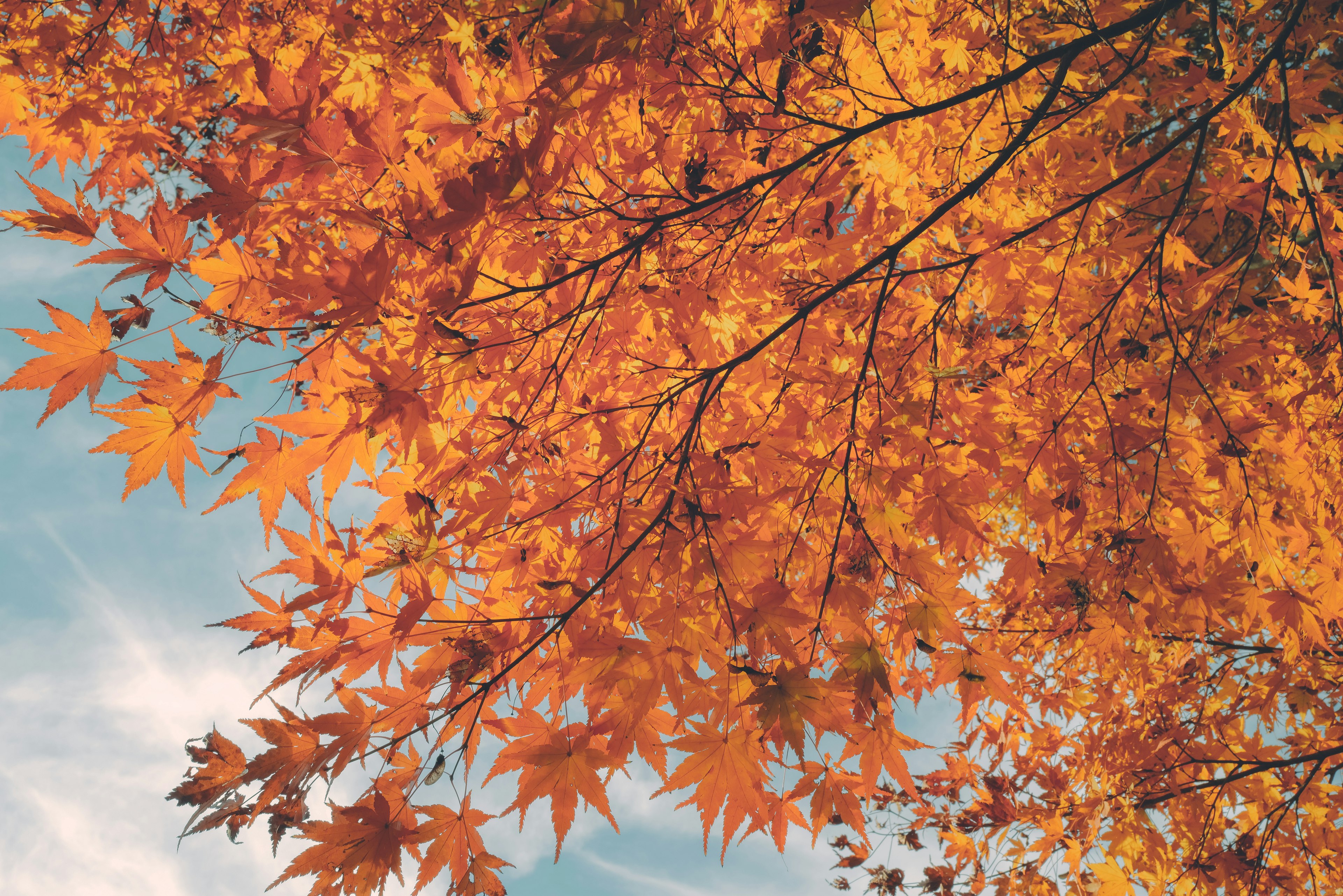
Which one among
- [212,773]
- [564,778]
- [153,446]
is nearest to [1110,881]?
[564,778]

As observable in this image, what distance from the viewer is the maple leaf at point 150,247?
127 cm

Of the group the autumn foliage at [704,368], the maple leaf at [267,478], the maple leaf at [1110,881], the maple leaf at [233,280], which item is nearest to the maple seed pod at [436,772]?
the autumn foliage at [704,368]

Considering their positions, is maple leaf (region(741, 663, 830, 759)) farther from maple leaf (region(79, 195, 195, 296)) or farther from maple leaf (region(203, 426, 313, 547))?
maple leaf (region(79, 195, 195, 296))

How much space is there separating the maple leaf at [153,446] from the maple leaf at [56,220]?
1.22 ft

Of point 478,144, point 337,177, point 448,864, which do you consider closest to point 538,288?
point 478,144

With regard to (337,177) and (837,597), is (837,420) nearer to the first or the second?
(837,597)

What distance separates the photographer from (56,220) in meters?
1.23

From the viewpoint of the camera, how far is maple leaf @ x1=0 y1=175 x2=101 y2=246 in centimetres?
122

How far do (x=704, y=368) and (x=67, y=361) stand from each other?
157cm

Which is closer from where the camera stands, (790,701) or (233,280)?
(790,701)

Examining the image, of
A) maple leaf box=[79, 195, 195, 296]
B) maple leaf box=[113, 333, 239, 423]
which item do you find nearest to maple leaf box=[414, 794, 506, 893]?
maple leaf box=[113, 333, 239, 423]

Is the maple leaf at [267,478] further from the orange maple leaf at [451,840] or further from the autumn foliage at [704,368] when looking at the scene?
the orange maple leaf at [451,840]

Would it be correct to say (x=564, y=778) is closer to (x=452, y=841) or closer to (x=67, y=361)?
(x=452, y=841)

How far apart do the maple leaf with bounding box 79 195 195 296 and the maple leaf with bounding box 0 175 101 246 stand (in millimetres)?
43
